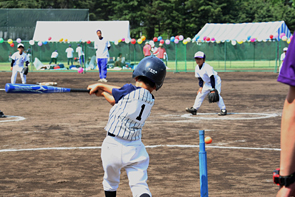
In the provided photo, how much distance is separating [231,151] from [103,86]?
14.4ft

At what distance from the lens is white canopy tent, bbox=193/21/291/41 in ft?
158

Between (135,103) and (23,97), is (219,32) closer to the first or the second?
(23,97)

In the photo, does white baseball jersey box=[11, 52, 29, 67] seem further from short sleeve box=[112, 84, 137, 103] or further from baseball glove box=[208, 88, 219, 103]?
short sleeve box=[112, 84, 137, 103]

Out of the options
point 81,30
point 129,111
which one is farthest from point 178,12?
point 129,111

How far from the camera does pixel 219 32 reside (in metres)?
52.1

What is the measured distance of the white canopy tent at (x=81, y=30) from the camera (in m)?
47.0

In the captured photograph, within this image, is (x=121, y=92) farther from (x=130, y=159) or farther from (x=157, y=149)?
(x=157, y=149)

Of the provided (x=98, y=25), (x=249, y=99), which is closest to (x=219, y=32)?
(x=98, y=25)

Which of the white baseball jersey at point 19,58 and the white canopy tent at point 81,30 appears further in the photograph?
the white canopy tent at point 81,30

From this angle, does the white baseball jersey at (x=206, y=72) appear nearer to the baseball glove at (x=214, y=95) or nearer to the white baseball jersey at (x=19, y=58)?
the baseball glove at (x=214, y=95)

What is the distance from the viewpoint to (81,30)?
47.7 meters

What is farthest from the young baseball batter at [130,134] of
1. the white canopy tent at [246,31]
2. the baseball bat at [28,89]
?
the white canopy tent at [246,31]

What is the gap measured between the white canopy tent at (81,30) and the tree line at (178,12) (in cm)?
2486

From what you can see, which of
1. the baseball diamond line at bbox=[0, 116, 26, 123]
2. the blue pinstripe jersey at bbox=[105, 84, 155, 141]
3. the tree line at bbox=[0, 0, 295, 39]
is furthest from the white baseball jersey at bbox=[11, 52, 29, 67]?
the tree line at bbox=[0, 0, 295, 39]
